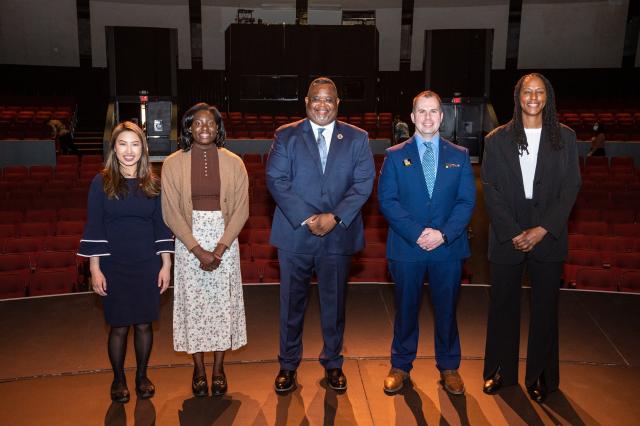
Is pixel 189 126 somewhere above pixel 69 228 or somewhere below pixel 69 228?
above

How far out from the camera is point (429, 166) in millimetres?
3398

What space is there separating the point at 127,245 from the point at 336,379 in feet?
4.42

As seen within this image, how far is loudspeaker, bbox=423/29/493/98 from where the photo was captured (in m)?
18.0

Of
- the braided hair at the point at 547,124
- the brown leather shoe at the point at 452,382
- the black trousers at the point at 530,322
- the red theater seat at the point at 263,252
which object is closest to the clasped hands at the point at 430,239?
the black trousers at the point at 530,322

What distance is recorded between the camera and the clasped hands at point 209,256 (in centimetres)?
319

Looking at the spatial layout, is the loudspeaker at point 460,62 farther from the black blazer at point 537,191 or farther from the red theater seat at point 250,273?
Answer: the black blazer at point 537,191

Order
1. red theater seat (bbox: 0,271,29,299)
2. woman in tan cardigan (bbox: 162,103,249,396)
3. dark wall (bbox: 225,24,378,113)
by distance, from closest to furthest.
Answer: woman in tan cardigan (bbox: 162,103,249,396) → red theater seat (bbox: 0,271,29,299) → dark wall (bbox: 225,24,378,113)

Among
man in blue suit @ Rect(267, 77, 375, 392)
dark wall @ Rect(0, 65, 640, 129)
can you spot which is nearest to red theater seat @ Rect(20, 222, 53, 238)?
man in blue suit @ Rect(267, 77, 375, 392)

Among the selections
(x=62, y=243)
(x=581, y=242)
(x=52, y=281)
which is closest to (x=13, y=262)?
(x=52, y=281)

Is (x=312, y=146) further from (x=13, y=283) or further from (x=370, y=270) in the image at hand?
(x=13, y=283)

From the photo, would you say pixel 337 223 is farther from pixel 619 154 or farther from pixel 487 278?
pixel 619 154

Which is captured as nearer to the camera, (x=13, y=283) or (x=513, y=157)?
(x=513, y=157)

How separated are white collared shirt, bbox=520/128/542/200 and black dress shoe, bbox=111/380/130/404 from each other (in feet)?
7.81

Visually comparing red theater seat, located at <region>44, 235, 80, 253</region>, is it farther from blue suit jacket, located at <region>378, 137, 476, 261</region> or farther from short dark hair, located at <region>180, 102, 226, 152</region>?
blue suit jacket, located at <region>378, 137, 476, 261</region>
